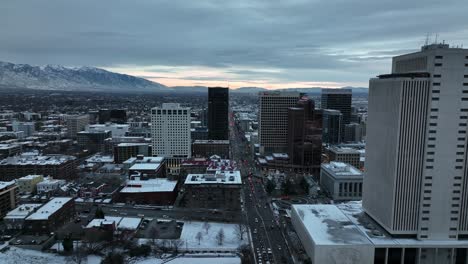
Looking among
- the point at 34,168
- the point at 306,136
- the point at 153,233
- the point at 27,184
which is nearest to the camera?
the point at 153,233

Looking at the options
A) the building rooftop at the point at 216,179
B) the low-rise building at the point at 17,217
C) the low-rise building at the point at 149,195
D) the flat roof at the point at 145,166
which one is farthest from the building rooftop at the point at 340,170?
the low-rise building at the point at 17,217

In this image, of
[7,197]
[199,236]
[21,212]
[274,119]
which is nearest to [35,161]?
[7,197]

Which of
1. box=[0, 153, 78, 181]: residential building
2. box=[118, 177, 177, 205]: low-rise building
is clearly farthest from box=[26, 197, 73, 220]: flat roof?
box=[0, 153, 78, 181]: residential building

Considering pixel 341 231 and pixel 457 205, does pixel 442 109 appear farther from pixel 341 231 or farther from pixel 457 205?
pixel 341 231

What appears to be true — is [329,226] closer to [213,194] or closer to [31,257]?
[213,194]

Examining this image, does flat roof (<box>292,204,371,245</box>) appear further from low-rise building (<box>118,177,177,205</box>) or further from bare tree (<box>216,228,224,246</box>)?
low-rise building (<box>118,177,177,205</box>)

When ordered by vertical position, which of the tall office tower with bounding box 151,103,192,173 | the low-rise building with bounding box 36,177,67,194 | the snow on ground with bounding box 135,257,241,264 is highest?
the tall office tower with bounding box 151,103,192,173
